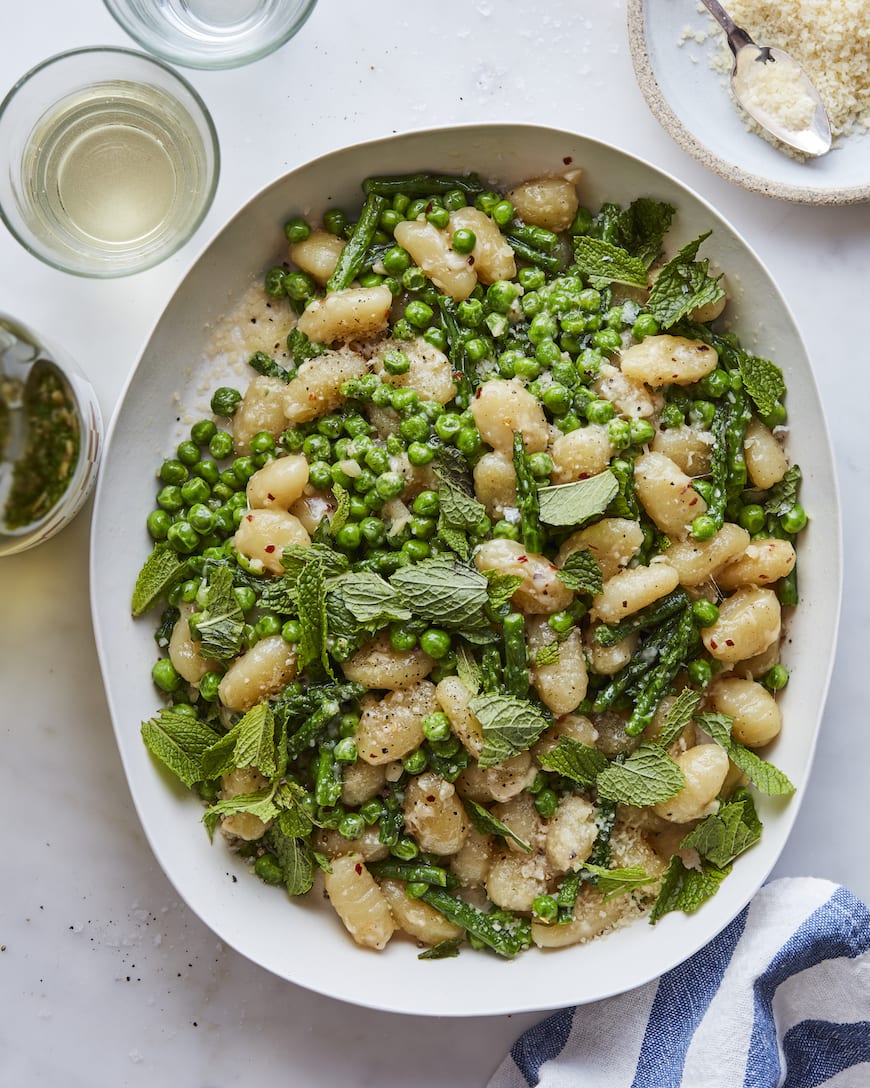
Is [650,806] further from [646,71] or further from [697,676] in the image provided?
[646,71]

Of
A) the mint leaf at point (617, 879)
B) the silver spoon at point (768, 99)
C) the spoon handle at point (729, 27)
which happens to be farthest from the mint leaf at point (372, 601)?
the spoon handle at point (729, 27)

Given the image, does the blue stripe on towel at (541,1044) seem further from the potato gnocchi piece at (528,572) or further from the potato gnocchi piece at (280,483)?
the potato gnocchi piece at (280,483)

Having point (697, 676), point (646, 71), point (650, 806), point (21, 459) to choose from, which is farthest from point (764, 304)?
point (21, 459)

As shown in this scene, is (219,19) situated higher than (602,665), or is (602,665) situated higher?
(219,19)

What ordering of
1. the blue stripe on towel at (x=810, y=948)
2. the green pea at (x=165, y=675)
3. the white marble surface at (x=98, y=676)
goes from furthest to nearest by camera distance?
the white marble surface at (x=98, y=676) < the blue stripe on towel at (x=810, y=948) < the green pea at (x=165, y=675)

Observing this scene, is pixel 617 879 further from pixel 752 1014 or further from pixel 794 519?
pixel 794 519

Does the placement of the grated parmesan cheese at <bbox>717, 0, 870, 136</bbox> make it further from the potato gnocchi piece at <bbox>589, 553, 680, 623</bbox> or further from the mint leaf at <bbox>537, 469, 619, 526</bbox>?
the potato gnocchi piece at <bbox>589, 553, 680, 623</bbox>

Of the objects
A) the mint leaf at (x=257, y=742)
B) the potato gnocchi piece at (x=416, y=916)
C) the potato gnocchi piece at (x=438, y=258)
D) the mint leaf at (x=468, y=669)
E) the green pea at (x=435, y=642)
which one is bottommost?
the potato gnocchi piece at (x=416, y=916)
